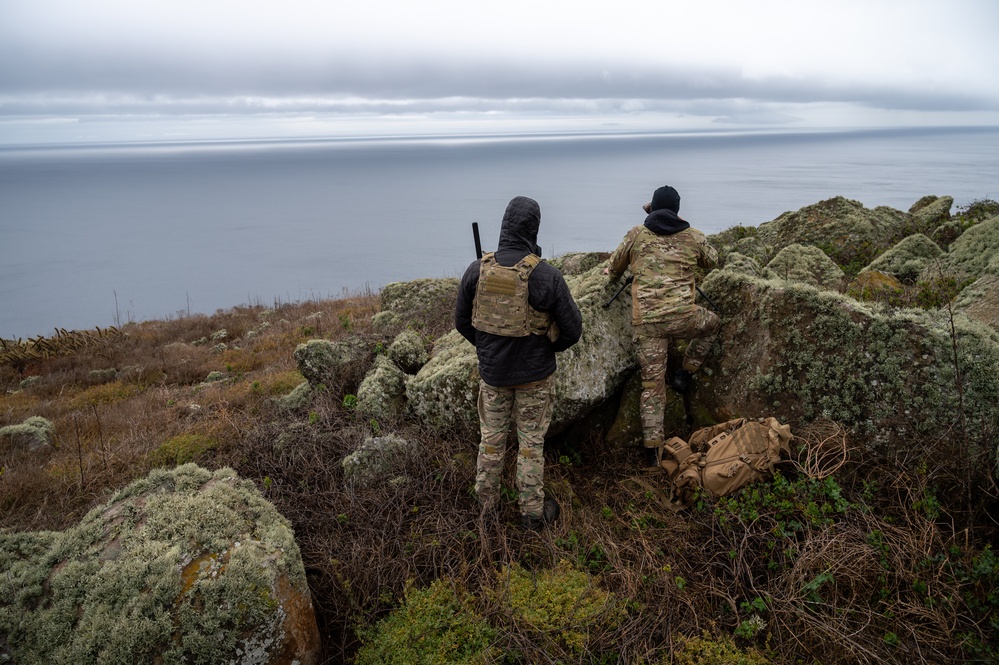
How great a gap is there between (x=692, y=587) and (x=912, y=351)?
10.1 ft

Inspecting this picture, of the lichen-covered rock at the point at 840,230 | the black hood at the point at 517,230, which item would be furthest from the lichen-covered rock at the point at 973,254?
the black hood at the point at 517,230

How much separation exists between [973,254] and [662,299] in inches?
284

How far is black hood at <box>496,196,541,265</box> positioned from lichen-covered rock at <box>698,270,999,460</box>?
9.31ft

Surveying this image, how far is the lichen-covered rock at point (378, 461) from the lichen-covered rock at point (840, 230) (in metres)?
11.6

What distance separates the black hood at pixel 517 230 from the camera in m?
4.83

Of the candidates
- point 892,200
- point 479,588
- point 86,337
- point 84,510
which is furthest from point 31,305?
point 892,200

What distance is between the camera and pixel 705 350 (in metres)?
6.27

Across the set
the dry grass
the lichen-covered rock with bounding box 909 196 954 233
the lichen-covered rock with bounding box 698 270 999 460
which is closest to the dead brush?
the dry grass

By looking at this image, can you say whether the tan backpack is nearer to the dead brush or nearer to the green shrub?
the dead brush

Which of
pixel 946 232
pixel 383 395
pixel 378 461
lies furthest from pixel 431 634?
pixel 946 232

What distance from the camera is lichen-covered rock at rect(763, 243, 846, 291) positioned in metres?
9.48

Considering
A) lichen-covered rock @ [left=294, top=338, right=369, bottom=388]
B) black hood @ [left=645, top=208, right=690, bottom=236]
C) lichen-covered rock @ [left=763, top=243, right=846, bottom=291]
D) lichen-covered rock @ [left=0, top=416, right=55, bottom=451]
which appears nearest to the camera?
black hood @ [left=645, top=208, right=690, bottom=236]

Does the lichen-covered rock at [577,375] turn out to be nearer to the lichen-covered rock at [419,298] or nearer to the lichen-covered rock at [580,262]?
the lichen-covered rock at [580,262]

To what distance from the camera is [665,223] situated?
6.17m
